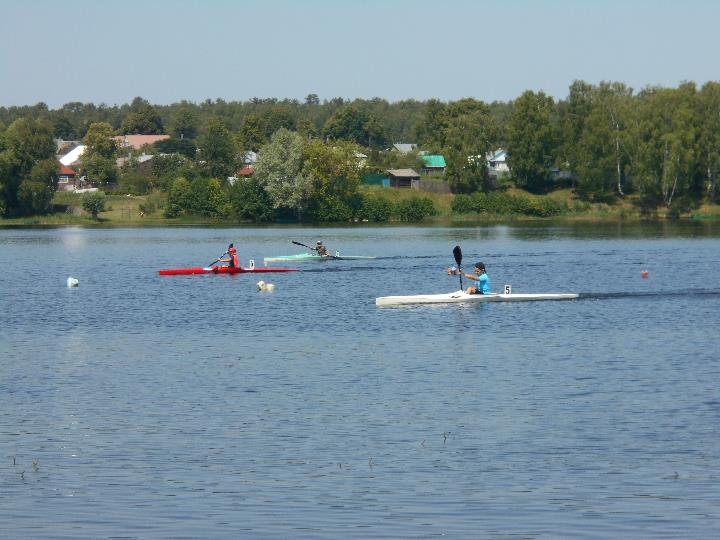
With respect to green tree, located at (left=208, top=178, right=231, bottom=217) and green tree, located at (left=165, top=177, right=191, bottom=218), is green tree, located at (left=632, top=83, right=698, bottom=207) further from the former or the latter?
green tree, located at (left=165, top=177, right=191, bottom=218)

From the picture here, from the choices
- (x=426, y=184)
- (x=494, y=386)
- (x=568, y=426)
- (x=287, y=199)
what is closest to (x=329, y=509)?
(x=568, y=426)

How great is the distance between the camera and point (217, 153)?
484 ft

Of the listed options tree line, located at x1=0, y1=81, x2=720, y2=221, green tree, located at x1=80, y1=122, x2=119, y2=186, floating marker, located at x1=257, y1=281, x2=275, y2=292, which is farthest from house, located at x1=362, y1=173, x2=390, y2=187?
floating marker, located at x1=257, y1=281, x2=275, y2=292

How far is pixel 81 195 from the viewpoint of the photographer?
5492 inches

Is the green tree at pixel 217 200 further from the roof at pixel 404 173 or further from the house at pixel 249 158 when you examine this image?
the house at pixel 249 158

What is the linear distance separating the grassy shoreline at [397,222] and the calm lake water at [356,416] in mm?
79959

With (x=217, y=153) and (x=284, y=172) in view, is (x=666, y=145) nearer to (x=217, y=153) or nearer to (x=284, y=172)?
(x=284, y=172)

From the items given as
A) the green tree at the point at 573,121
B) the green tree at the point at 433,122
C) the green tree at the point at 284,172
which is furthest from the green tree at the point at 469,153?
the green tree at the point at 433,122

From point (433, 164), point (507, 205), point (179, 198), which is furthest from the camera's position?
point (433, 164)

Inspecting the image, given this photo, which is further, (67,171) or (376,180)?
(67,171)

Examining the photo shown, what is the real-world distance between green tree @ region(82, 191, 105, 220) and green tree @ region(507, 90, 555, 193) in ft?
153

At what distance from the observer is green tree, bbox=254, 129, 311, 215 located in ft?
416

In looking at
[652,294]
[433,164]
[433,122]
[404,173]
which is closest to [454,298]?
[652,294]

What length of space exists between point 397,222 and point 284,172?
597 inches
